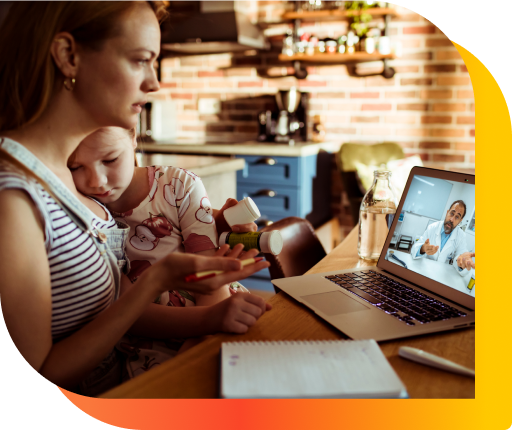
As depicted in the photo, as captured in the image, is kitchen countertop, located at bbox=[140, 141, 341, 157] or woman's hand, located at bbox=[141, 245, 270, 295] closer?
woman's hand, located at bbox=[141, 245, 270, 295]

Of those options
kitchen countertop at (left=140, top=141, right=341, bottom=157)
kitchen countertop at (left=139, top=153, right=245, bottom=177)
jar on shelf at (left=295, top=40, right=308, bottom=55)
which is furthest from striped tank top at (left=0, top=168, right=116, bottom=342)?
jar on shelf at (left=295, top=40, right=308, bottom=55)

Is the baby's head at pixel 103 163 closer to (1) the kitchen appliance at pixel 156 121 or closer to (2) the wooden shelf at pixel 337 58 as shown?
(1) the kitchen appliance at pixel 156 121

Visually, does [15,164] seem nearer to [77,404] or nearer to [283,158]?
[77,404]

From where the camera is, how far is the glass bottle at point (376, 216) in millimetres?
1312

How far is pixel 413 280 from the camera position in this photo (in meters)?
1.01

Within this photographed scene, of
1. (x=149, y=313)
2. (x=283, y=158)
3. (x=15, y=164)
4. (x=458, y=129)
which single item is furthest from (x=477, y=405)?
(x=458, y=129)

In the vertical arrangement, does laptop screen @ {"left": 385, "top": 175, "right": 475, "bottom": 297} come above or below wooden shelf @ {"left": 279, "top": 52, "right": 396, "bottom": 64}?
below

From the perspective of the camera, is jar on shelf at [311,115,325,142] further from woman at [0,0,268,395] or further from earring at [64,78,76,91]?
earring at [64,78,76,91]

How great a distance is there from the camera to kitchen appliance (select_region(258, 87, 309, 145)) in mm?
3502

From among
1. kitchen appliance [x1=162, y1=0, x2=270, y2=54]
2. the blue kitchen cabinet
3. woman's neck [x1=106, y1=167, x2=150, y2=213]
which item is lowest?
the blue kitchen cabinet

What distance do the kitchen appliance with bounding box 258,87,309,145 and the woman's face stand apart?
2.65m

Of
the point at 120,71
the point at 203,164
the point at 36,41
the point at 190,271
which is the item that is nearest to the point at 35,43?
the point at 36,41

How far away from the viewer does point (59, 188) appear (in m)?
0.75

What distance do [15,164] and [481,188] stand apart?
65 centimetres
